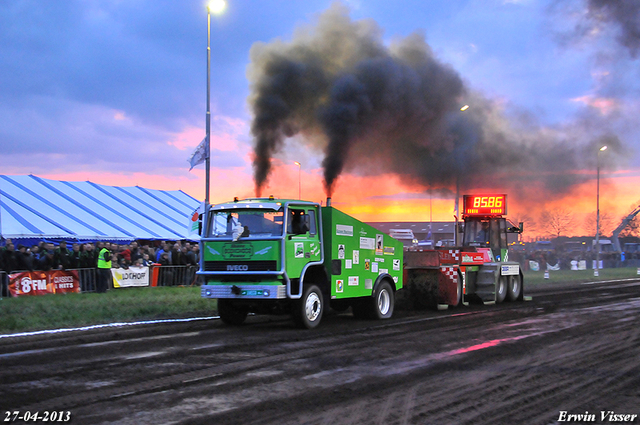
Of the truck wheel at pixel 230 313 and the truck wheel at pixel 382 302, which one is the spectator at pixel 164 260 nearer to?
the truck wheel at pixel 230 313

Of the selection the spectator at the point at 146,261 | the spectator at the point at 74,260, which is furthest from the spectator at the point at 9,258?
the spectator at the point at 146,261

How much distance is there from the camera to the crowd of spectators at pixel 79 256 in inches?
714

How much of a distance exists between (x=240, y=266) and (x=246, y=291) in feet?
1.64

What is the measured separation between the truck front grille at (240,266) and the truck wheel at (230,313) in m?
1.01

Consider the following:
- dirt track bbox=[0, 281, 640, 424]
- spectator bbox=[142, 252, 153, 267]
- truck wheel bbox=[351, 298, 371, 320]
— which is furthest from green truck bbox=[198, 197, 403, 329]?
spectator bbox=[142, 252, 153, 267]

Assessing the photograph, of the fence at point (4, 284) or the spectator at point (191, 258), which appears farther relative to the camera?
the spectator at point (191, 258)

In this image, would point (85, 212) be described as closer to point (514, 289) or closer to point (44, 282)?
point (44, 282)

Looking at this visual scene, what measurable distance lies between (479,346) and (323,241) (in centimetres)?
393

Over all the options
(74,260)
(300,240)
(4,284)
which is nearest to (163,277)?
(74,260)

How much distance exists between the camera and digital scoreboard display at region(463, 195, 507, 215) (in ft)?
64.6

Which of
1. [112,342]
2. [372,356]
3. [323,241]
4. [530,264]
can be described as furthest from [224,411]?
[530,264]

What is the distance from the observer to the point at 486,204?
19.8 meters

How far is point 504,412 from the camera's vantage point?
19.5 ft

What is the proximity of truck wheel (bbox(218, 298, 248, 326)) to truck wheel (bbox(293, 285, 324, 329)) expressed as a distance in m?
1.62
